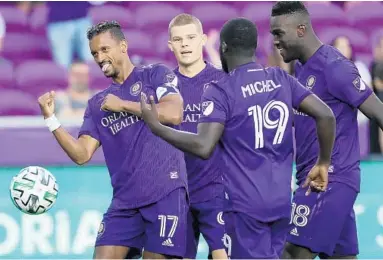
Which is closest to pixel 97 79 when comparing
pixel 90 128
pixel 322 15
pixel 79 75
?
pixel 79 75

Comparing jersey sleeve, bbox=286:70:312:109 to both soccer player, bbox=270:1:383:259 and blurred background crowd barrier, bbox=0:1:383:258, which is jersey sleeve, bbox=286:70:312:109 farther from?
blurred background crowd barrier, bbox=0:1:383:258

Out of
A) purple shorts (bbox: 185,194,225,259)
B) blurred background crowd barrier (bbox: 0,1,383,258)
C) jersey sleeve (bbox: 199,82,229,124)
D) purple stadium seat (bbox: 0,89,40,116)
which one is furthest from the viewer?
purple stadium seat (bbox: 0,89,40,116)

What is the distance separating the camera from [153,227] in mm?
7160

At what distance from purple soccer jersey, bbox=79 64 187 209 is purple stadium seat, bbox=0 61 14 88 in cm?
547

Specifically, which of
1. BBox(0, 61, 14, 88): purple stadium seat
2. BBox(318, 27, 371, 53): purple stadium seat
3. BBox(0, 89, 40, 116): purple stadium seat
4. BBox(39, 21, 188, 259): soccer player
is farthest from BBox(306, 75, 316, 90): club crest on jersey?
BBox(318, 27, 371, 53): purple stadium seat

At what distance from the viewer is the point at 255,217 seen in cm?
614

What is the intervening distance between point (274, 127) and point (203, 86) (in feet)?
6.32

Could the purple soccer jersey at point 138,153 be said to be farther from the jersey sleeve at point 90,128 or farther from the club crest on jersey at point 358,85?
the club crest on jersey at point 358,85

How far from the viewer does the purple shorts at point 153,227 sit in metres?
7.14

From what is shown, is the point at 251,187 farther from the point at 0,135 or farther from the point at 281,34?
the point at 0,135

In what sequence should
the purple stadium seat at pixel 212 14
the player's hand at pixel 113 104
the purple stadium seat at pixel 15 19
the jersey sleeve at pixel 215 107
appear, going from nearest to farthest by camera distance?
1. the jersey sleeve at pixel 215 107
2. the player's hand at pixel 113 104
3. the purple stadium seat at pixel 15 19
4. the purple stadium seat at pixel 212 14

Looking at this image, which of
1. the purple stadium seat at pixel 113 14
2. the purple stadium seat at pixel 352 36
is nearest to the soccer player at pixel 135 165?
the purple stadium seat at pixel 113 14

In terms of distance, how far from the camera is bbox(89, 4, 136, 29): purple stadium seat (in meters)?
13.2

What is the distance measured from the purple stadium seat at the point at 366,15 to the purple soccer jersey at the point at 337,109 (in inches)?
270
